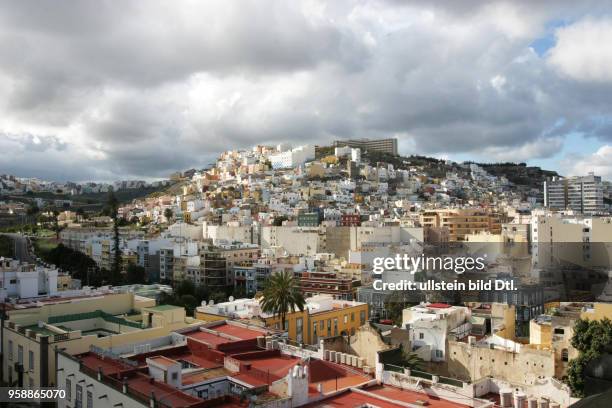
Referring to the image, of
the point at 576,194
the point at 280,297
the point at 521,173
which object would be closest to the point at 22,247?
the point at 280,297

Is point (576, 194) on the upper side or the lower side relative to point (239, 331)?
upper

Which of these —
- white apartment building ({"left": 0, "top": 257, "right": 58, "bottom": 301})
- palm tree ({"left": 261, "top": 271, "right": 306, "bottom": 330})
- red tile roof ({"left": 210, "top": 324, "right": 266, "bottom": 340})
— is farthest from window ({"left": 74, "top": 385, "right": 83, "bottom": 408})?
white apartment building ({"left": 0, "top": 257, "right": 58, "bottom": 301})

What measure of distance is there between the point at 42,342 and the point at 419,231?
2389 inches

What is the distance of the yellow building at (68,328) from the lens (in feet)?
57.7

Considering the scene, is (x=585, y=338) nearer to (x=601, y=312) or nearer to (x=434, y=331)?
(x=601, y=312)

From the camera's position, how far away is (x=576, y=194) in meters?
138

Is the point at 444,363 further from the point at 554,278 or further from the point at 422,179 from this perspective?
the point at 422,179

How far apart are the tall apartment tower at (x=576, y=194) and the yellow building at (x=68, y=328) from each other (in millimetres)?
125950

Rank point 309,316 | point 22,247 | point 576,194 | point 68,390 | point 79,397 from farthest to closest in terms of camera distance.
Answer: point 576,194 < point 22,247 < point 309,316 < point 68,390 < point 79,397

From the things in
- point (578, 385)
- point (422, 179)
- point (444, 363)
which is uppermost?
point (422, 179)

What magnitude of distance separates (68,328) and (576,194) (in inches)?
5493

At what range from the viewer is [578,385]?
584 inches

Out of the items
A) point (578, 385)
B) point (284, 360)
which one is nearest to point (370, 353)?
point (284, 360)

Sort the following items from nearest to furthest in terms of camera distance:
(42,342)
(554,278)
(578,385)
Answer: (578,385)
(42,342)
(554,278)
